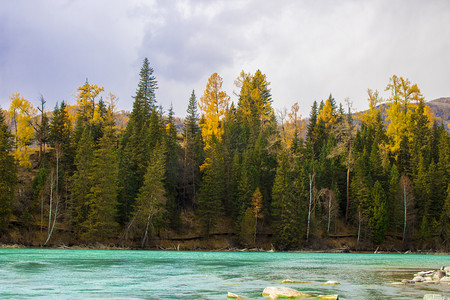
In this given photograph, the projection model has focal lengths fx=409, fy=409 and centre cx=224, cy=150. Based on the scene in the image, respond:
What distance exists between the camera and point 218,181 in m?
60.9

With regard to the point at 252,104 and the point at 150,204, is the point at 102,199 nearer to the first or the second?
the point at 150,204

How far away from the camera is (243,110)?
79625 mm

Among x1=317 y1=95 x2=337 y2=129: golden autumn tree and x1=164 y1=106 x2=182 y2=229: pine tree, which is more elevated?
x1=317 y1=95 x2=337 y2=129: golden autumn tree

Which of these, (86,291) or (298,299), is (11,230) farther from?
(298,299)

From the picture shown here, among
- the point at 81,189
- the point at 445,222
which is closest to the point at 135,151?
the point at 81,189

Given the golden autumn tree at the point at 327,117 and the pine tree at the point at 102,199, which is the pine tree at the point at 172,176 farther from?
the golden autumn tree at the point at 327,117

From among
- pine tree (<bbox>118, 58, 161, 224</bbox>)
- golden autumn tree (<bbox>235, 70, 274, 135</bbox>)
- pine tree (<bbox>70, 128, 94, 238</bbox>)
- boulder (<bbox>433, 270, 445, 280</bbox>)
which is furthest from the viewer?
golden autumn tree (<bbox>235, 70, 274, 135</bbox>)

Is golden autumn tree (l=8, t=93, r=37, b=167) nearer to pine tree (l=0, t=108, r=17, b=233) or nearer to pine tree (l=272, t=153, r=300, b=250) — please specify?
pine tree (l=0, t=108, r=17, b=233)

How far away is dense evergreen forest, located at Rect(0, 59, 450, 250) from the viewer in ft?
170

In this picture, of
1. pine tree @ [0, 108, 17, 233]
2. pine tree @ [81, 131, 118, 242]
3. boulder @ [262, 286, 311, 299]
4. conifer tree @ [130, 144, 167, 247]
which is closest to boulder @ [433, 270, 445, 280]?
boulder @ [262, 286, 311, 299]

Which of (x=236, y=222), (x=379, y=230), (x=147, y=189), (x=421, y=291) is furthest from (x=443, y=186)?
(x=421, y=291)

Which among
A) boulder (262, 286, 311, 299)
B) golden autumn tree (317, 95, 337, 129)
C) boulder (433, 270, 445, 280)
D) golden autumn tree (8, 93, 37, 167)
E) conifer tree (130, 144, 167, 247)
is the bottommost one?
boulder (433, 270, 445, 280)

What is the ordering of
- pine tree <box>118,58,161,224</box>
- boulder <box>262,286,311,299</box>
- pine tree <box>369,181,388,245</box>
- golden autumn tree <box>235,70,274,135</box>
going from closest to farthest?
boulder <box>262,286,311,299</box> < pine tree <box>118,58,161,224</box> < pine tree <box>369,181,388,245</box> < golden autumn tree <box>235,70,274,135</box>

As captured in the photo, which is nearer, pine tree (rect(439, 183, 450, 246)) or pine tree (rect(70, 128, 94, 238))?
pine tree (rect(70, 128, 94, 238))
